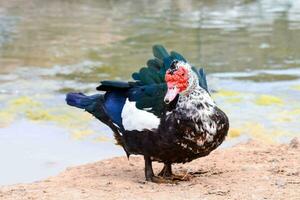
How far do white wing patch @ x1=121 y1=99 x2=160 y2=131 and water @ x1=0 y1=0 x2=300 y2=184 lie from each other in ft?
5.28

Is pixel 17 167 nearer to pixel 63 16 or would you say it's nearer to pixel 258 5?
pixel 63 16

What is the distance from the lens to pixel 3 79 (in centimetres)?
1152

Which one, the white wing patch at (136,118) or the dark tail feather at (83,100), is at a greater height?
the white wing patch at (136,118)

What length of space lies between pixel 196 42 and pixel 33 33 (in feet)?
13.3

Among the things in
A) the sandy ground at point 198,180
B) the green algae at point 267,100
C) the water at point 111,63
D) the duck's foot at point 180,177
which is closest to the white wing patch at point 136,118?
the sandy ground at point 198,180

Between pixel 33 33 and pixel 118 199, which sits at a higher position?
pixel 118 199

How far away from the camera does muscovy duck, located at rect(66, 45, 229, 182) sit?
5145mm

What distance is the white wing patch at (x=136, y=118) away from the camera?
527 centimetres

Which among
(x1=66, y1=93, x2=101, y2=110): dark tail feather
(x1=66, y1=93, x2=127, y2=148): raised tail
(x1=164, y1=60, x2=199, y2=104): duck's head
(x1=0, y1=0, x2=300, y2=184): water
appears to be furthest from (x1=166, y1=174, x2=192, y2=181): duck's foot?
(x1=0, y1=0, x2=300, y2=184): water

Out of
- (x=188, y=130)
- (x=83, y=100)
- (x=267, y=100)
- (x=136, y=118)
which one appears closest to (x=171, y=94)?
(x=188, y=130)

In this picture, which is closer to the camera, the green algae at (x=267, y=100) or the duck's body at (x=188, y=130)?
the duck's body at (x=188, y=130)

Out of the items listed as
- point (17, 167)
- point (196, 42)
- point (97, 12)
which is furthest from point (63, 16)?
point (17, 167)

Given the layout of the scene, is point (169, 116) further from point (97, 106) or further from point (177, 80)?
point (97, 106)

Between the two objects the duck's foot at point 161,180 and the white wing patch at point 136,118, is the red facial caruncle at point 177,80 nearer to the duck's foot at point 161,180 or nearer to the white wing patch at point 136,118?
the white wing patch at point 136,118
